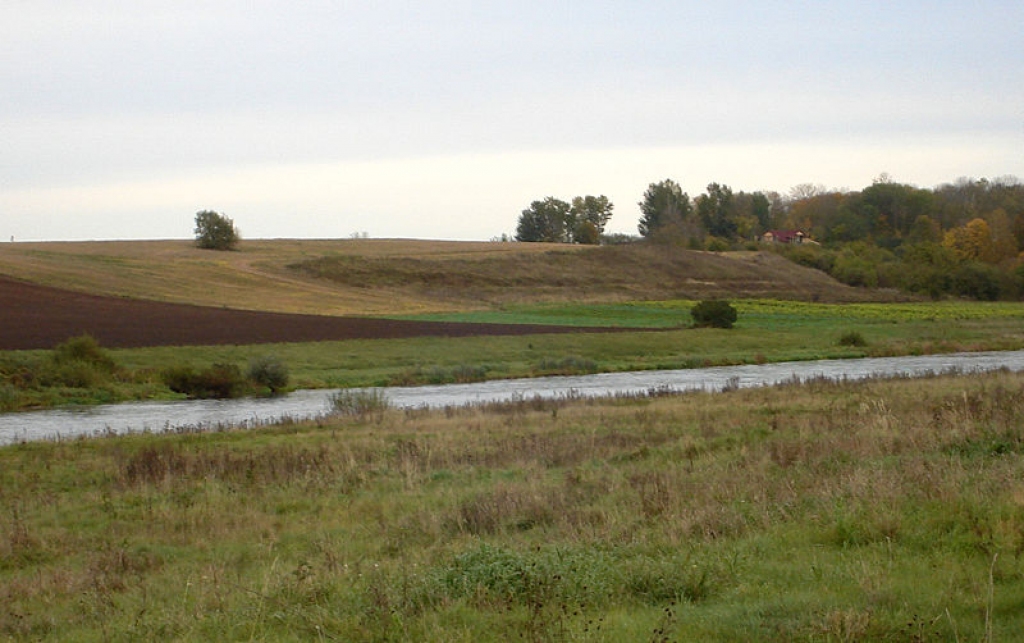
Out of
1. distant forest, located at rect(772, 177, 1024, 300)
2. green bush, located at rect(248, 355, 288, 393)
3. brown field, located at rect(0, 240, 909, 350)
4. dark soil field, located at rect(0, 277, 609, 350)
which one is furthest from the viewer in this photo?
distant forest, located at rect(772, 177, 1024, 300)

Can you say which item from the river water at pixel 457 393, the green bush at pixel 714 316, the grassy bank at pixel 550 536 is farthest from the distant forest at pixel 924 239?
the grassy bank at pixel 550 536

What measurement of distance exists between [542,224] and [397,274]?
79.6m

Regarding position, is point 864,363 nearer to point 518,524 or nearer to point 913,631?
point 518,524

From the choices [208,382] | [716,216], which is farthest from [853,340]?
[716,216]

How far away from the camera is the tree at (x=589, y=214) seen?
17962cm

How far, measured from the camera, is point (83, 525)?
1338 centimetres

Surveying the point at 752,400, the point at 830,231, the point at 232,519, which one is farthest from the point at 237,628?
the point at 830,231

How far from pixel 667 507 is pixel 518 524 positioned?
5.17 feet

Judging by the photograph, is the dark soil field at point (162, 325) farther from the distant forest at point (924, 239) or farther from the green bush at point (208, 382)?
the distant forest at point (924, 239)

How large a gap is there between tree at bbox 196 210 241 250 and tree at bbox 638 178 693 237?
296 feet

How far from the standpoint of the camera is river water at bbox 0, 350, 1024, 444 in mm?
29562

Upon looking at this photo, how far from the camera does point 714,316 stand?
6712cm

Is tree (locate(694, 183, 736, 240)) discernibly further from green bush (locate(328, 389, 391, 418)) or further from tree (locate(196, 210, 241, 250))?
green bush (locate(328, 389, 391, 418))

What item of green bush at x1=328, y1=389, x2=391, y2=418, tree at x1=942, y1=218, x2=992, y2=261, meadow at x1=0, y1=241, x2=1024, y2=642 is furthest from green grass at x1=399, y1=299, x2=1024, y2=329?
meadow at x1=0, y1=241, x2=1024, y2=642
